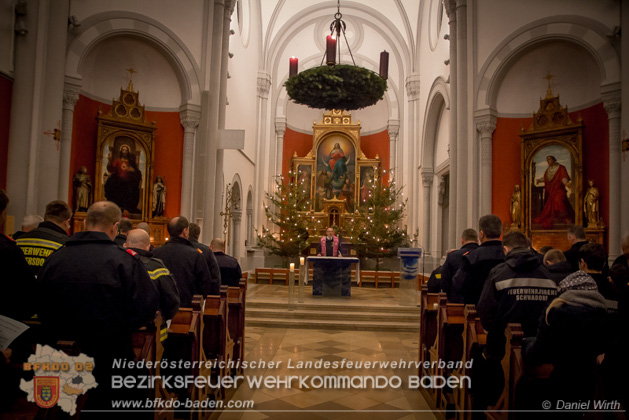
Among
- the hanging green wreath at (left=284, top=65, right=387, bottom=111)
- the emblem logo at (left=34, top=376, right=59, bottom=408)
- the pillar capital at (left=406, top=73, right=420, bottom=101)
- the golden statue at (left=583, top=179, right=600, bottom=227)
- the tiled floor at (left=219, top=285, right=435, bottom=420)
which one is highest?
the pillar capital at (left=406, top=73, right=420, bottom=101)

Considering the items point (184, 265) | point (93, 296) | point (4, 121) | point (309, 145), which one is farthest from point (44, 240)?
point (309, 145)

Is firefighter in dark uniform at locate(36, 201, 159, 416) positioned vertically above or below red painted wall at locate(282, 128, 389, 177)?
below

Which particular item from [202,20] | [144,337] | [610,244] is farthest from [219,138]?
[144,337]

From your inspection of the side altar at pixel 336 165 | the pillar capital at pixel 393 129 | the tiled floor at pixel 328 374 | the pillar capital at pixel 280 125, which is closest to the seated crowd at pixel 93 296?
the tiled floor at pixel 328 374

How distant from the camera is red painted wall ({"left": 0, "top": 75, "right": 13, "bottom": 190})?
23.8 feet

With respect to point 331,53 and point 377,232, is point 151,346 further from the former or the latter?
point 377,232

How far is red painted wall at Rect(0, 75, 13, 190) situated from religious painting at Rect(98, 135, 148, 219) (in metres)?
1.90

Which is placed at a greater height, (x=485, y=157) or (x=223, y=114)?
(x=223, y=114)

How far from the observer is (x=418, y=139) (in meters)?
16.2

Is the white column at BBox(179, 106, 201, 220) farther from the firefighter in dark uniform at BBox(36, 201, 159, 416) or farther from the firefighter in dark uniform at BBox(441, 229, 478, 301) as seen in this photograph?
the firefighter in dark uniform at BBox(36, 201, 159, 416)

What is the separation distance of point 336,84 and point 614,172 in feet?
15.2

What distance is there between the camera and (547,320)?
241cm

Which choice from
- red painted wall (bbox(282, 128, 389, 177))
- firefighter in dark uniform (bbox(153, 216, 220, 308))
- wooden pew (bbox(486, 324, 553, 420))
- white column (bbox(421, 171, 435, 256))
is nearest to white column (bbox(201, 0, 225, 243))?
firefighter in dark uniform (bbox(153, 216, 220, 308))

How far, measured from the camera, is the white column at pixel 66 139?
8.33m
